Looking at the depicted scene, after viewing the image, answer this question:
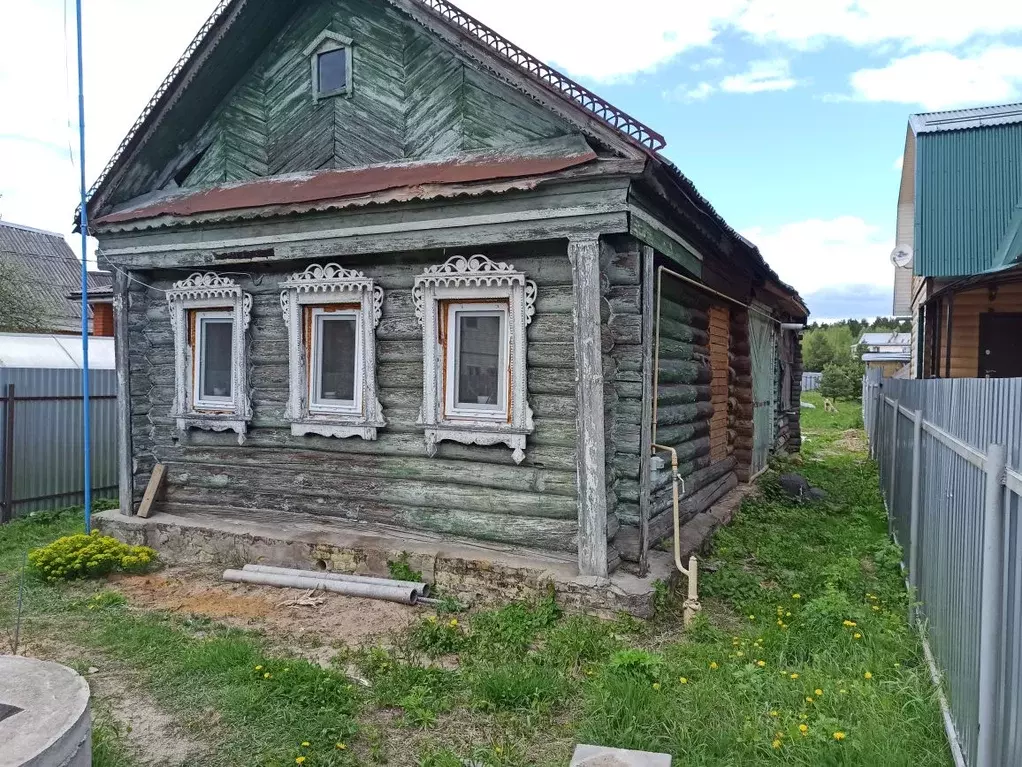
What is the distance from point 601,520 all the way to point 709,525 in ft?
8.16

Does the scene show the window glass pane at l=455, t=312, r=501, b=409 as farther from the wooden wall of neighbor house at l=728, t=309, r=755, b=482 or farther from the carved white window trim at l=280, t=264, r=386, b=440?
the wooden wall of neighbor house at l=728, t=309, r=755, b=482

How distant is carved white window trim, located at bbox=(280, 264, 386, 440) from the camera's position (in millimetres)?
6621

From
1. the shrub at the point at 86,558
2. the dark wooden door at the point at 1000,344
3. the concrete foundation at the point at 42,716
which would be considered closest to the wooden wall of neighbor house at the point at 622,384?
the concrete foundation at the point at 42,716

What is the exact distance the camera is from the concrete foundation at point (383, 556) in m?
5.52

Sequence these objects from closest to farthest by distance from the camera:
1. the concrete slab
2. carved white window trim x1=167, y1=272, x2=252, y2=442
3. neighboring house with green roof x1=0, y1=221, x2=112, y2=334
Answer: the concrete slab, carved white window trim x1=167, y1=272, x2=252, y2=442, neighboring house with green roof x1=0, y1=221, x2=112, y2=334

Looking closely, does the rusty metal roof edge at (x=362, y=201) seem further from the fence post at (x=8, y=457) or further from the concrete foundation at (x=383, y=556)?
the fence post at (x=8, y=457)

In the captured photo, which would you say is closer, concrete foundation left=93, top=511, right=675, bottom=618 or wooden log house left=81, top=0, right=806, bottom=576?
concrete foundation left=93, top=511, right=675, bottom=618

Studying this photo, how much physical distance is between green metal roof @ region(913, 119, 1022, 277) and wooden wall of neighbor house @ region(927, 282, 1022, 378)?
1.16 meters

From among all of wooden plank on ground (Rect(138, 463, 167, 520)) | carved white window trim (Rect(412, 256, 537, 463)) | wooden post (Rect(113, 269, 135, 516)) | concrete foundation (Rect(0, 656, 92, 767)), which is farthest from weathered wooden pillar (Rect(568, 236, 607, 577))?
wooden post (Rect(113, 269, 135, 516))

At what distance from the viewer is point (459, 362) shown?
6348mm

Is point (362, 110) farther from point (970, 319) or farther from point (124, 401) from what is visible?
point (970, 319)

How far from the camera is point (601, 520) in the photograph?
5562 mm

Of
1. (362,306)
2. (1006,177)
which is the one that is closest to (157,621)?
(362,306)

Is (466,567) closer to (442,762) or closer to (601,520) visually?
(601,520)
